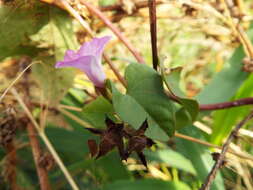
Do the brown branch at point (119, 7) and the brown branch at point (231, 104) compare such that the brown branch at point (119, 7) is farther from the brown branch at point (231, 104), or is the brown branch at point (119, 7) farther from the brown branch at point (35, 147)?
the brown branch at point (231, 104)

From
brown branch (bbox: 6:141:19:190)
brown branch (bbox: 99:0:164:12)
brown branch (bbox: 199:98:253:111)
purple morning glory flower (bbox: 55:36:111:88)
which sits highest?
purple morning glory flower (bbox: 55:36:111:88)

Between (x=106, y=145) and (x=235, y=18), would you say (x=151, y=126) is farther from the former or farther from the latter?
(x=235, y=18)

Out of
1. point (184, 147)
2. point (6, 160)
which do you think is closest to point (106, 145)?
point (184, 147)

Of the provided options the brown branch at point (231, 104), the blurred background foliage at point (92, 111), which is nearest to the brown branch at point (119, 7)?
the blurred background foliage at point (92, 111)

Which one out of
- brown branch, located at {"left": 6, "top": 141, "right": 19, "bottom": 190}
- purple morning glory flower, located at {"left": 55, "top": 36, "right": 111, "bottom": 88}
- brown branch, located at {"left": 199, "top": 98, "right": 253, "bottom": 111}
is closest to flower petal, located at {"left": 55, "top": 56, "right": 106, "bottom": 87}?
purple morning glory flower, located at {"left": 55, "top": 36, "right": 111, "bottom": 88}

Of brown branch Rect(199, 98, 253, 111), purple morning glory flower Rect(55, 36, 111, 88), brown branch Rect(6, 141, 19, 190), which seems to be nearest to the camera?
A: purple morning glory flower Rect(55, 36, 111, 88)

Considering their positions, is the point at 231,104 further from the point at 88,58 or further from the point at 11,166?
the point at 11,166

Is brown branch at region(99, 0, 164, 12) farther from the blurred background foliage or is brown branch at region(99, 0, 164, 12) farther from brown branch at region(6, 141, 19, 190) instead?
brown branch at region(6, 141, 19, 190)

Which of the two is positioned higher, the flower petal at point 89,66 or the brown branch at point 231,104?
the flower petal at point 89,66
